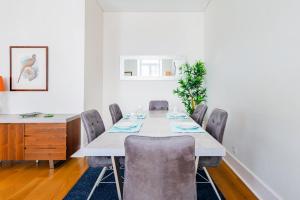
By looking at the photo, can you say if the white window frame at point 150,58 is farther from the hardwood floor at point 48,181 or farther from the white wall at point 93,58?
the hardwood floor at point 48,181

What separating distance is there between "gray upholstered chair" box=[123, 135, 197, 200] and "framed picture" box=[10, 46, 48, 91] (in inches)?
120

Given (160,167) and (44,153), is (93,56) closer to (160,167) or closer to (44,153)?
(44,153)

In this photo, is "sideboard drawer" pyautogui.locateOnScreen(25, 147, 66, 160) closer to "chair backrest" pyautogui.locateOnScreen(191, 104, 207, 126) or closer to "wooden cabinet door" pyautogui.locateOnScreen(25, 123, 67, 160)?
"wooden cabinet door" pyautogui.locateOnScreen(25, 123, 67, 160)

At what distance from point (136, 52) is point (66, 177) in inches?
125

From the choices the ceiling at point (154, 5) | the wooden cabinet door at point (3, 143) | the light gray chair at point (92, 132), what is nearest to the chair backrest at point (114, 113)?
the light gray chair at point (92, 132)

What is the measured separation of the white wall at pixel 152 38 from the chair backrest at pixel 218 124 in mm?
2783

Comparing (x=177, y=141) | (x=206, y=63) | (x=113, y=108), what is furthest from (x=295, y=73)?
(x=206, y=63)

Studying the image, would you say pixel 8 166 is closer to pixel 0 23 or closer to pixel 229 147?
pixel 0 23

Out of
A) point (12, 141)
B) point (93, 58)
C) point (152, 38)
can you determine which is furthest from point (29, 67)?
point (152, 38)

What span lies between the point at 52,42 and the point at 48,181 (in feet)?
7.41

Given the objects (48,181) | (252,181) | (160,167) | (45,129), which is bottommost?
(48,181)

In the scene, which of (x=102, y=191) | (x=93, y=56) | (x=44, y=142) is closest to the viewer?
(x=102, y=191)

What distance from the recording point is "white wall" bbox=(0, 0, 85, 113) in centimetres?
363

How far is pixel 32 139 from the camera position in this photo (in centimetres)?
311
